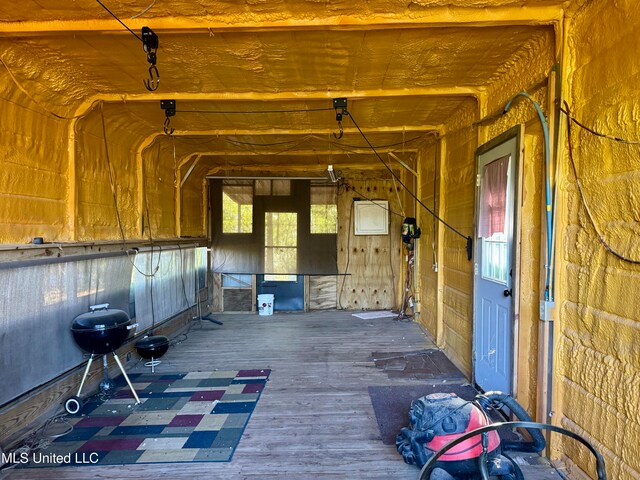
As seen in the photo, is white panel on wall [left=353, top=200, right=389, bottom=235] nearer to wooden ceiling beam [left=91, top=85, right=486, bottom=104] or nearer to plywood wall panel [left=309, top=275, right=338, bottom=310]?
plywood wall panel [left=309, top=275, right=338, bottom=310]

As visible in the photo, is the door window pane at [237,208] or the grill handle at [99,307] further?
the door window pane at [237,208]

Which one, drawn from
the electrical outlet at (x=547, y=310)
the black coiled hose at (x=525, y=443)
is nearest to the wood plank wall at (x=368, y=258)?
the electrical outlet at (x=547, y=310)

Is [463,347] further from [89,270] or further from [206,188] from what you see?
[206,188]

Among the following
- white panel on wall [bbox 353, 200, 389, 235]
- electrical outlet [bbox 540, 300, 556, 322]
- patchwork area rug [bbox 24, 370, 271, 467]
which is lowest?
patchwork area rug [bbox 24, 370, 271, 467]

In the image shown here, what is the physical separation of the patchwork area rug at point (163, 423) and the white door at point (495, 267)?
1.91 m

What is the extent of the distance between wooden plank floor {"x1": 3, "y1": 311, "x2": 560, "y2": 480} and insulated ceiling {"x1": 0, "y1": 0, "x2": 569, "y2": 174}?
253cm

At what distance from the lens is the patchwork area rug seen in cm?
229

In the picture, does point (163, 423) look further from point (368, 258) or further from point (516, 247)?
point (368, 258)

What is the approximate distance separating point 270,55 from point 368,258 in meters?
4.60

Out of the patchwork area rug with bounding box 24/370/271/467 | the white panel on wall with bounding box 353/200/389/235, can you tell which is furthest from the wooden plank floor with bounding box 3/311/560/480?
the white panel on wall with bounding box 353/200/389/235

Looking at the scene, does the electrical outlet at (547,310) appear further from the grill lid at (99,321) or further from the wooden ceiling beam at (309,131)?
the grill lid at (99,321)

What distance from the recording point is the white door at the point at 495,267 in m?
2.64

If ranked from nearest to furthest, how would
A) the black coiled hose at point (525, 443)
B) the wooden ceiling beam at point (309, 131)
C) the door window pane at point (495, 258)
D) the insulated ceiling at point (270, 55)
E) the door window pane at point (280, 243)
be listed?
1. the black coiled hose at point (525, 443)
2. the insulated ceiling at point (270, 55)
3. the door window pane at point (495, 258)
4. the wooden ceiling beam at point (309, 131)
5. the door window pane at point (280, 243)

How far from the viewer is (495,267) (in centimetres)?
290
